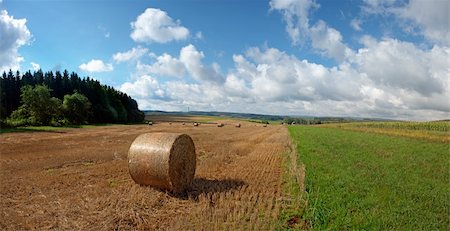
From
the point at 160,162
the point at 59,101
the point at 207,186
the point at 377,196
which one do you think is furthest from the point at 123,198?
the point at 59,101

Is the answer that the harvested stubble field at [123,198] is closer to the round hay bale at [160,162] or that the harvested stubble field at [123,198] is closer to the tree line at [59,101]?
the round hay bale at [160,162]

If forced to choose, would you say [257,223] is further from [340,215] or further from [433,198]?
[433,198]

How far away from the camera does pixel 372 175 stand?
41.6 ft

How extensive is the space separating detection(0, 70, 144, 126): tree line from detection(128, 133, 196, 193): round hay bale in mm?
34590

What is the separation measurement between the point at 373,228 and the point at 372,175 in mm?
5807

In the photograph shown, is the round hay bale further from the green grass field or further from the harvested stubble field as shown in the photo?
the green grass field

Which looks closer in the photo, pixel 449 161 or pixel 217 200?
pixel 217 200

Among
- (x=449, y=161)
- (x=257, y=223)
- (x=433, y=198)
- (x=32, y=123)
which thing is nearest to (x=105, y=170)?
(x=257, y=223)

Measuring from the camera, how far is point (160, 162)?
10484 mm

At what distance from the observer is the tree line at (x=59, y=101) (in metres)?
51.0

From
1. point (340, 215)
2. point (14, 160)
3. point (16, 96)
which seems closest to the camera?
point (340, 215)

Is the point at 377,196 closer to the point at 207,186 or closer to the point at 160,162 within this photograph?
the point at 207,186

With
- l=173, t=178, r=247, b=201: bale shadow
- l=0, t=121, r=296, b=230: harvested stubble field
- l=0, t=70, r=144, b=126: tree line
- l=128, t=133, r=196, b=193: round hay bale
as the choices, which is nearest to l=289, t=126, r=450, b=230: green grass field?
l=0, t=121, r=296, b=230: harvested stubble field

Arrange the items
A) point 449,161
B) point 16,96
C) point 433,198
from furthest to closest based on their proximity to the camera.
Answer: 1. point 16,96
2. point 449,161
3. point 433,198
